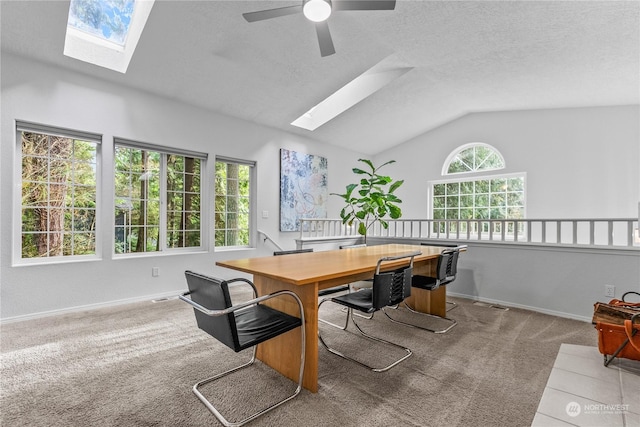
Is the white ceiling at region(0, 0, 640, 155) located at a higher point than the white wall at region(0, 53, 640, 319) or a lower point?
higher

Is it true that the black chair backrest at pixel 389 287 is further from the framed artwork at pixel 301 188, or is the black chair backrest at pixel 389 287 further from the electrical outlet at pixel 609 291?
the framed artwork at pixel 301 188

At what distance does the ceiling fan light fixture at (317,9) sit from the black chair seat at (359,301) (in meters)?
2.18

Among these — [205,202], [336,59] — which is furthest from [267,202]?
[336,59]

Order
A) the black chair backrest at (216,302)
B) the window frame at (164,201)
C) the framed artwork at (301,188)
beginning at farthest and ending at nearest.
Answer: the framed artwork at (301,188) → the window frame at (164,201) → the black chair backrest at (216,302)

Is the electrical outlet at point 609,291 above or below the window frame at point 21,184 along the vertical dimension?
below

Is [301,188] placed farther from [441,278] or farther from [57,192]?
[57,192]

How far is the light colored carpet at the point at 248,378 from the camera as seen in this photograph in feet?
5.29

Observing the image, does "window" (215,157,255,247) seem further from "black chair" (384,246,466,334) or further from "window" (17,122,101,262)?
"black chair" (384,246,466,334)

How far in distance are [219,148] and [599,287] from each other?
5.01 metres

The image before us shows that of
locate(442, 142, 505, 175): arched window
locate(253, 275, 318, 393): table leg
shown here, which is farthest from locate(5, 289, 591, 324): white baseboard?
locate(442, 142, 505, 175): arched window

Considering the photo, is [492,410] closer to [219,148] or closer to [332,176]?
[219,148]

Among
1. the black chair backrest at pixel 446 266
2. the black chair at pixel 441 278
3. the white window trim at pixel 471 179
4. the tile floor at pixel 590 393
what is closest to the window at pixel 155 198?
the black chair at pixel 441 278

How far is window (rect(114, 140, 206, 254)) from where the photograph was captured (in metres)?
3.83

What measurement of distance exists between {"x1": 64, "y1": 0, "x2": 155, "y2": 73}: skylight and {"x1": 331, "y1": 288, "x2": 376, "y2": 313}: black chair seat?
3279mm
